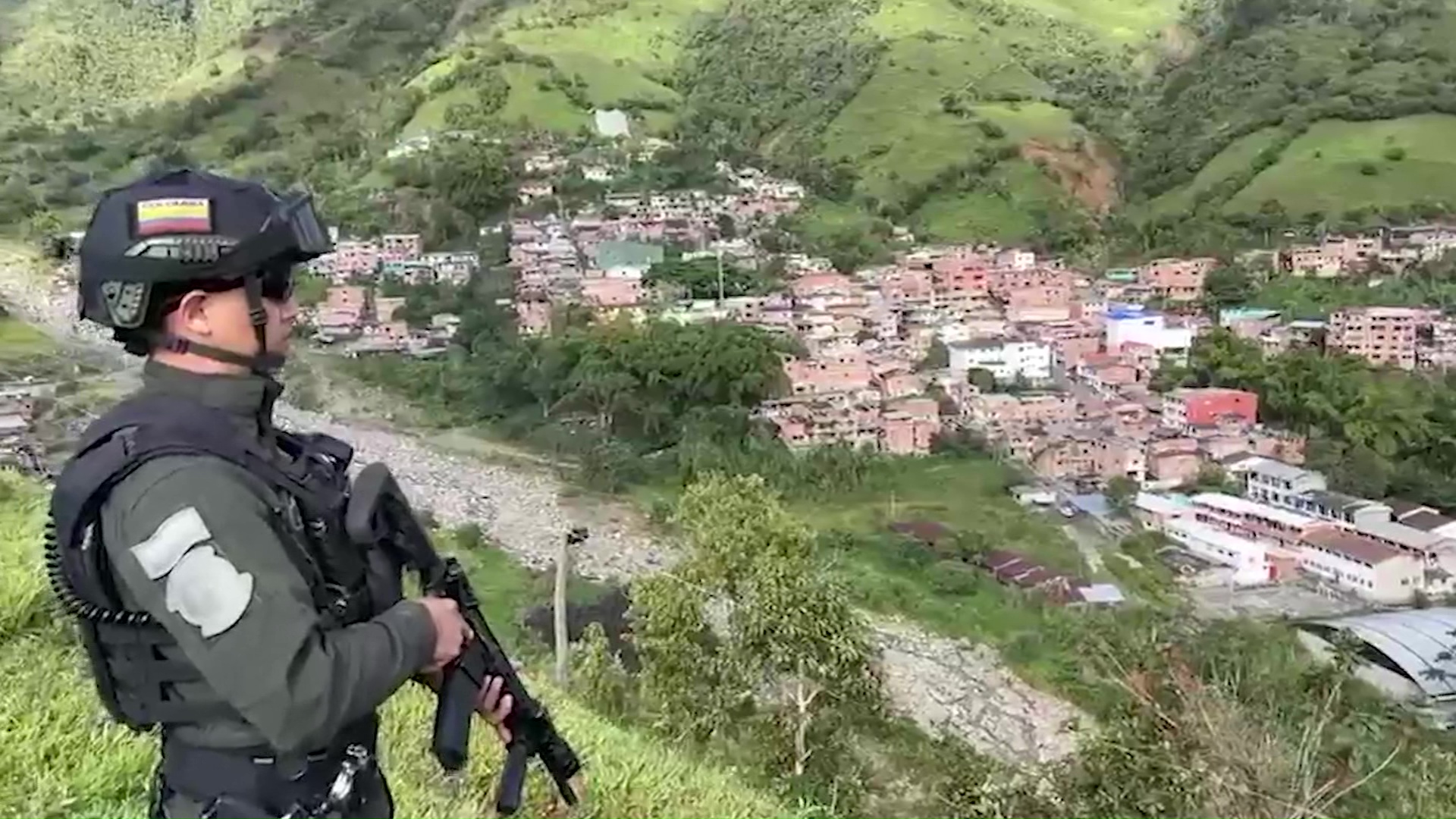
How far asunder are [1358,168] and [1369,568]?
22.8 m

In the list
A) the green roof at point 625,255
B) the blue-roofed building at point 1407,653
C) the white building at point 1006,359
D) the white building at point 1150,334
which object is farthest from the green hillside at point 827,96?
the blue-roofed building at point 1407,653

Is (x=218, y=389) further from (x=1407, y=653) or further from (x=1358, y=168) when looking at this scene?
(x=1358, y=168)

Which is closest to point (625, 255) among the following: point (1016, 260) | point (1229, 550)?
point (1016, 260)

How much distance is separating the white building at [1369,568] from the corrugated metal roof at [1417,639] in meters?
0.69

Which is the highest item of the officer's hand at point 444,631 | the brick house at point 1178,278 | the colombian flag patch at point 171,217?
the colombian flag patch at point 171,217

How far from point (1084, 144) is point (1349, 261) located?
12925mm

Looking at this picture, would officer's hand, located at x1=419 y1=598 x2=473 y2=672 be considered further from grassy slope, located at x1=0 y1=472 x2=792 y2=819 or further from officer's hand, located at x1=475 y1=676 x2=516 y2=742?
grassy slope, located at x1=0 y1=472 x2=792 y2=819

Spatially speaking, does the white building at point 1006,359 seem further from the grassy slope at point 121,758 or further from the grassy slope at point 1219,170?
the grassy slope at point 121,758

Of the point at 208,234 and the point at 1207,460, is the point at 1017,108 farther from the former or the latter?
the point at 208,234

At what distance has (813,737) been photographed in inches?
273

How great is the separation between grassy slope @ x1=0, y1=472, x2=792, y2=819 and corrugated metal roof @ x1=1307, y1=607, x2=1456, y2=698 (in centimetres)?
1194

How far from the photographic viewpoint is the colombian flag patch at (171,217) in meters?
1.07

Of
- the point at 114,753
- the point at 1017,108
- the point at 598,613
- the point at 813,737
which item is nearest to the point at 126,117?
the point at 1017,108

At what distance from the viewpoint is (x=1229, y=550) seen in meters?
16.9
